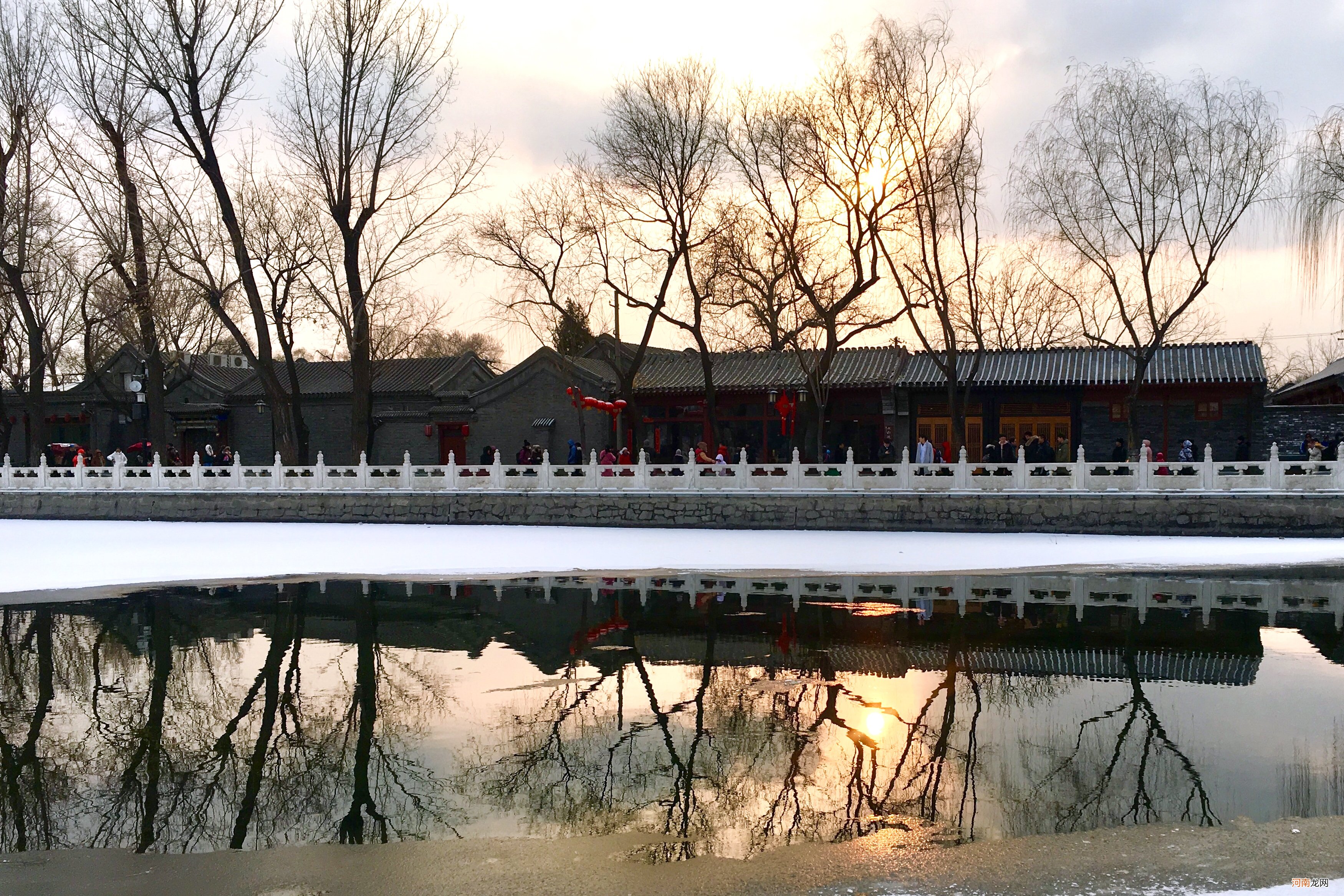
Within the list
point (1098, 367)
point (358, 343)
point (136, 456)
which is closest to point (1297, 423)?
point (1098, 367)

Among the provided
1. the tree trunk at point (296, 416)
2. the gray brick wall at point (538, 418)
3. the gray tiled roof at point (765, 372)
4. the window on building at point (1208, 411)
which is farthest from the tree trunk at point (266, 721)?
the window on building at point (1208, 411)

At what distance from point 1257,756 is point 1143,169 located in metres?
16.6

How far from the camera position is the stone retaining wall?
17969 millimetres

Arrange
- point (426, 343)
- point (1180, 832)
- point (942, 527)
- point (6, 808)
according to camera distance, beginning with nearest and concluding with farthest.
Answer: point (1180, 832), point (6, 808), point (942, 527), point (426, 343)

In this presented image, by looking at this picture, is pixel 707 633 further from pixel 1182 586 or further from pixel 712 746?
pixel 1182 586

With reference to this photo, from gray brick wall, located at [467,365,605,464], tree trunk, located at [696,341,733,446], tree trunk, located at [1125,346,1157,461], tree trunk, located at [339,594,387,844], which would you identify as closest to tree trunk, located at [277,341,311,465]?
gray brick wall, located at [467,365,605,464]

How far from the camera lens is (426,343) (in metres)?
57.9

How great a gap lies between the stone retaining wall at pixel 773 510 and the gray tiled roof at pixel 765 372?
23.9 feet

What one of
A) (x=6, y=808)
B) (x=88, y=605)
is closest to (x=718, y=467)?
(x=88, y=605)

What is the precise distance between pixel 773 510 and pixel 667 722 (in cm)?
1305

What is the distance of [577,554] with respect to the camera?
17438mm

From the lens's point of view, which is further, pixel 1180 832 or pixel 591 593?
pixel 591 593

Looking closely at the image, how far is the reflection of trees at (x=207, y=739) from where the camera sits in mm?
5793

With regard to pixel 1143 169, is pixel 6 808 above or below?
below
